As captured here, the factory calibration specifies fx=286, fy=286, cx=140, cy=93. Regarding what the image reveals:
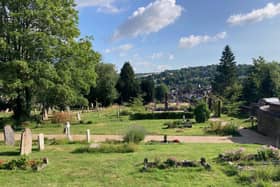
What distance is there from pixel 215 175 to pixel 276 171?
1520 mm

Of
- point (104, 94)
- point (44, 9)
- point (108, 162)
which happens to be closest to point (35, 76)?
point (44, 9)

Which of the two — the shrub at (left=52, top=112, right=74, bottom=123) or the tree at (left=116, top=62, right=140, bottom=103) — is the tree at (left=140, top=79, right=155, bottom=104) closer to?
the tree at (left=116, top=62, right=140, bottom=103)

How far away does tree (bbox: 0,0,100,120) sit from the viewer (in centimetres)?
2248

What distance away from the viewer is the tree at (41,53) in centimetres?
2248

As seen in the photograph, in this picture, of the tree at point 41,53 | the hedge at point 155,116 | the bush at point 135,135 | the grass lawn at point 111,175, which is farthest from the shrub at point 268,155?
the hedge at point 155,116

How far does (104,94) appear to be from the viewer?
53.1 meters

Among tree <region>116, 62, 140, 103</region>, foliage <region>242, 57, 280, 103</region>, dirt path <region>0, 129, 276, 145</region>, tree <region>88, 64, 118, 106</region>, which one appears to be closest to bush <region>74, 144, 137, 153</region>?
dirt path <region>0, 129, 276, 145</region>

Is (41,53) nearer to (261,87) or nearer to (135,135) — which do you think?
(135,135)

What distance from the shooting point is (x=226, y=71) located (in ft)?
214

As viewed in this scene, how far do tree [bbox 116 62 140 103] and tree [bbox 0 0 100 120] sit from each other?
32645 mm

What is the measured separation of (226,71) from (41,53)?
1975 inches

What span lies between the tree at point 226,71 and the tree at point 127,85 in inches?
743

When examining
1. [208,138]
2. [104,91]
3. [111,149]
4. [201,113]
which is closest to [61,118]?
[201,113]

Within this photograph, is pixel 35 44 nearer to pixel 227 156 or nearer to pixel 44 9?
pixel 44 9
